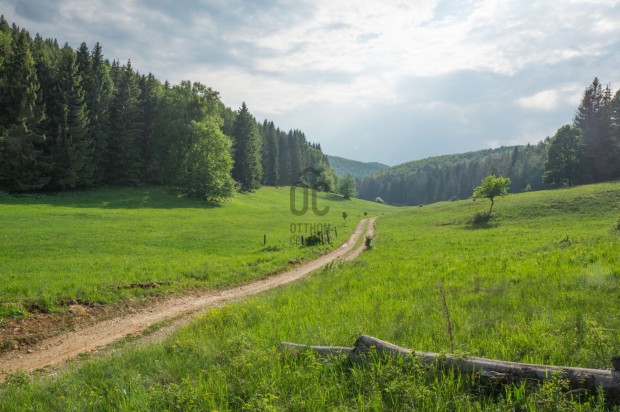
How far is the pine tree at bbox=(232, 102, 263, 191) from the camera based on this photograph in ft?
276

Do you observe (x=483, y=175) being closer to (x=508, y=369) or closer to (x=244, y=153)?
(x=244, y=153)

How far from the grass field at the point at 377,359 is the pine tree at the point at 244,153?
247ft

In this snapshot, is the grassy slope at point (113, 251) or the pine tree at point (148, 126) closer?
the grassy slope at point (113, 251)

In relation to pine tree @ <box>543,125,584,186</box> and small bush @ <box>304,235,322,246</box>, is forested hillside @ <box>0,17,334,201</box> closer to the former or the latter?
small bush @ <box>304,235,322,246</box>

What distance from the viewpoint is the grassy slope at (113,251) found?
1391 centimetres

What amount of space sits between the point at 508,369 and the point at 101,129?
70.5 m

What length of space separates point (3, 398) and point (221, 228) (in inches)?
1207

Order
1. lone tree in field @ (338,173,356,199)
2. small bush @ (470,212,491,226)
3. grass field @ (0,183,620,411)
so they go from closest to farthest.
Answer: grass field @ (0,183,620,411), small bush @ (470,212,491,226), lone tree in field @ (338,173,356,199)

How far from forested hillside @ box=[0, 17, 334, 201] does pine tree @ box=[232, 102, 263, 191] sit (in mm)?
257

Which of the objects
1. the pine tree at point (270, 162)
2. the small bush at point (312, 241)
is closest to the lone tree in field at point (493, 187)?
the small bush at point (312, 241)

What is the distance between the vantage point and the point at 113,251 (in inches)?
906

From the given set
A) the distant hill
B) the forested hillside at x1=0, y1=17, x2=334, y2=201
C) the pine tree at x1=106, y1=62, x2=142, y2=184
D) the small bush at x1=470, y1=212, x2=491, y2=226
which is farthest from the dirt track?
the distant hill

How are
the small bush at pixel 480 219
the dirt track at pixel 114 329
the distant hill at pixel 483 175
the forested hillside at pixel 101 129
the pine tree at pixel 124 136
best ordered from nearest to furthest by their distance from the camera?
the dirt track at pixel 114 329 < the small bush at pixel 480 219 < the forested hillside at pixel 101 129 < the pine tree at pixel 124 136 < the distant hill at pixel 483 175

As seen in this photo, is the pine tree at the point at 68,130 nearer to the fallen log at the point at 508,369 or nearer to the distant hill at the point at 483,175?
the fallen log at the point at 508,369
